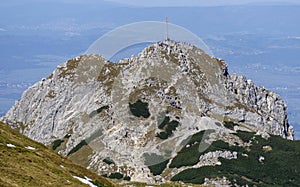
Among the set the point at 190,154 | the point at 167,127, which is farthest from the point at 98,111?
the point at 190,154

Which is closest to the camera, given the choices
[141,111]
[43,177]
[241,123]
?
[43,177]

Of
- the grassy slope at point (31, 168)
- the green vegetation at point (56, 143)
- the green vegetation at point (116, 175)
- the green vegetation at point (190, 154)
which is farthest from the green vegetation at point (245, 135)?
the grassy slope at point (31, 168)

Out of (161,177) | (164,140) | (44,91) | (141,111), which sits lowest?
(161,177)

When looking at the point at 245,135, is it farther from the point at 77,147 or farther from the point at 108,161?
the point at 77,147

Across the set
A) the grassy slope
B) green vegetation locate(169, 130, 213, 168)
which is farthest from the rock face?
the grassy slope

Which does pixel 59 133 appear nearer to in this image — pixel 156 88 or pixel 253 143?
pixel 156 88

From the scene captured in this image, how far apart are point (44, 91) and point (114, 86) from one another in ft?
90.0

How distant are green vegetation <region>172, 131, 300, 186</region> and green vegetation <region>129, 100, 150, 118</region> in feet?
95.0

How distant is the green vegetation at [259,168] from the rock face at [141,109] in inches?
275

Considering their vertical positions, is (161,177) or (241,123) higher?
(241,123)

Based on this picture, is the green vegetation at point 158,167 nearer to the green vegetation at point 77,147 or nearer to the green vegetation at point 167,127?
the green vegetation at point 167,127

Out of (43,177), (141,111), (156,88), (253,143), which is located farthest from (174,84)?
(43,177)

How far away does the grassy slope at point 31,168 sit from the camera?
3306cm

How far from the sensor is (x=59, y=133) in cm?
16812
